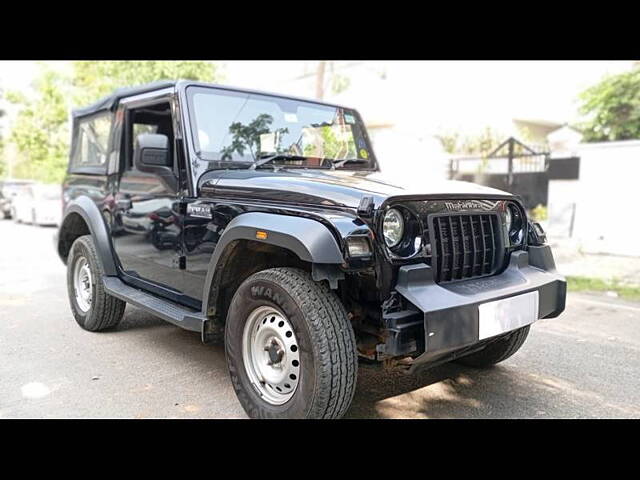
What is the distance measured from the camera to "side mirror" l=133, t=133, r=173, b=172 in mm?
3729

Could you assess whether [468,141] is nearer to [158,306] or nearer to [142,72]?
[142,72]

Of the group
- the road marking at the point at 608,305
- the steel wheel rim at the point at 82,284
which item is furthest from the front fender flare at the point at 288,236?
the road marking at the point at 608,305

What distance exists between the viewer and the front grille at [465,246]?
2.97 m

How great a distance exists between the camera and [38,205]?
16.3 m

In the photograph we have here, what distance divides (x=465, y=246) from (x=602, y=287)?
17.1 ft

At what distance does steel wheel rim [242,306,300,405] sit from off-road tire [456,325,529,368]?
61.2 inches

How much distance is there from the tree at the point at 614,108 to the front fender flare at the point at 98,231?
424 inches

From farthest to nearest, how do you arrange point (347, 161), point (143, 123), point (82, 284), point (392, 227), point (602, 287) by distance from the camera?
point (602, 287) → point (82, 284) → point (143, 123) → point (347, 161) → point (392, 227)

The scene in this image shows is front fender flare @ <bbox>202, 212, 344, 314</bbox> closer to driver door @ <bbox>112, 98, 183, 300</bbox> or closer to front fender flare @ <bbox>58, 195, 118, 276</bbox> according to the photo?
driver door @ <bbox>112, 98, 183, 300</bbox>

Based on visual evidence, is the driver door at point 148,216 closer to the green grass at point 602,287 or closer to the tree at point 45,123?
the green grass at point 602,287

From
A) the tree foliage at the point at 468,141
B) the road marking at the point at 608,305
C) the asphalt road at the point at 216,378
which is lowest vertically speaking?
the asphalt road at the point at 216,378

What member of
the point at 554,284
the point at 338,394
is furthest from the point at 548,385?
the point at 338,394

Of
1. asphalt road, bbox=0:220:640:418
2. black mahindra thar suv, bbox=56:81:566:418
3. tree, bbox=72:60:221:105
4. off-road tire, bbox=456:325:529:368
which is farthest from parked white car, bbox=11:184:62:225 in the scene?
off-road tire, bbox=456:325:529:368

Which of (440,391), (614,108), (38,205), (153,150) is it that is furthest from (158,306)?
(38,205)
